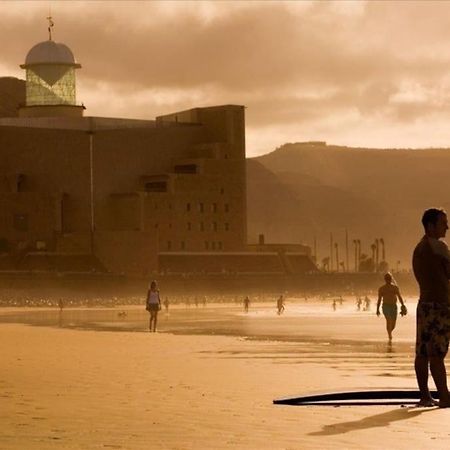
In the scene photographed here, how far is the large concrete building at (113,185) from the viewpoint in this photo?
10481 centimetres

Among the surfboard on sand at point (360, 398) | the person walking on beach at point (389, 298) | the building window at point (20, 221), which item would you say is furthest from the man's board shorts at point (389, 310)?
the building window at point (20, 221)

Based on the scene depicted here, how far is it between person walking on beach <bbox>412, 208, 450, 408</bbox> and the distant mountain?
15885 centimetres

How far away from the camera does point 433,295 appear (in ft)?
39.9

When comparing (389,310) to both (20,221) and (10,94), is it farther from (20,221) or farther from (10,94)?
(10,94)

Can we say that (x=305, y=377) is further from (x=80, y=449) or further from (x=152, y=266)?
(x=152, y=266)

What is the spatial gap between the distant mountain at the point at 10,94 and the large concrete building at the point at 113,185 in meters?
55.2

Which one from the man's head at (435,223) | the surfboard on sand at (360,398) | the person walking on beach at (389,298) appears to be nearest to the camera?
Answer: the surfboard on sand at (360,398)

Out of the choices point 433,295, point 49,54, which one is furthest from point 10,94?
point 433,295

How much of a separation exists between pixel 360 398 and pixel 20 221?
94002 mm

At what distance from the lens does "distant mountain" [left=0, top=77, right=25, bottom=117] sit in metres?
172

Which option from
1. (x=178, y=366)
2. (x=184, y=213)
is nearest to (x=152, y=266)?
(x=184, y=213)

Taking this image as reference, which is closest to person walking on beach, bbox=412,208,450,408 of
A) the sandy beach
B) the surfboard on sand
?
the surfboard on sand

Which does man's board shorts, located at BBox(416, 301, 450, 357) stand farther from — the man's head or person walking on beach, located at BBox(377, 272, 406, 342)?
person walking on beach, located at BBox(377, 272, 406, 342)

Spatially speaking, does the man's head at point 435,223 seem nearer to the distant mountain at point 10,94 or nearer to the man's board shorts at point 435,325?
the man's board shorts at point 435,325
